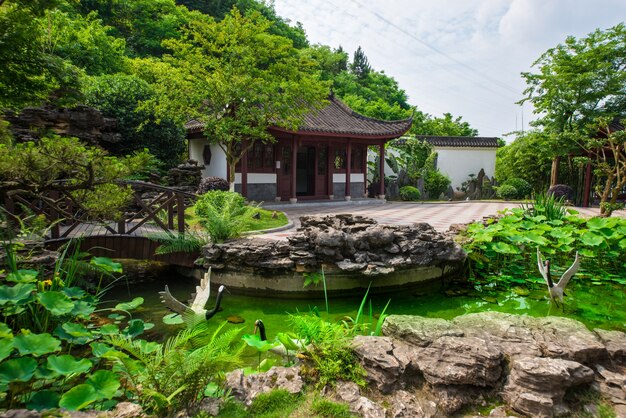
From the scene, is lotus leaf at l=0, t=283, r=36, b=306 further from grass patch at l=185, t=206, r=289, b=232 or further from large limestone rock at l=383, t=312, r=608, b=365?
grass patch at l=185, t=206, r=289, b=232

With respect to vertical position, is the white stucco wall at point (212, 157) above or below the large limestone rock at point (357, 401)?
above

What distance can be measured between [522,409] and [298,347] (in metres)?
1.50

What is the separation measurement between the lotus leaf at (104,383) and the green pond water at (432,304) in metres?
2.25

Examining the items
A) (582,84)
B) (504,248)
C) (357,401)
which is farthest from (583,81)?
(357,401)

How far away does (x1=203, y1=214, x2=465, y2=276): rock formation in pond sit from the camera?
5198 millimetres

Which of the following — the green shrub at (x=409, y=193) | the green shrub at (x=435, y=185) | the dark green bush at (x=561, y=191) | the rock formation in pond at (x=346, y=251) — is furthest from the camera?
the green shrub at (x=435, y=185)

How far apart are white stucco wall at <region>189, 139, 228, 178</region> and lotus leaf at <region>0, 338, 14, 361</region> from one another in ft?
34.9

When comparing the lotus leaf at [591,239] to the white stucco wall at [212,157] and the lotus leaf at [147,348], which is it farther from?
the white stucco wall at [212,157]

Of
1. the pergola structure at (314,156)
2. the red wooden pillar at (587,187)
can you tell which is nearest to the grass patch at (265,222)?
the pergola structure at (314,156)

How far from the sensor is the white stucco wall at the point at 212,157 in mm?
12555

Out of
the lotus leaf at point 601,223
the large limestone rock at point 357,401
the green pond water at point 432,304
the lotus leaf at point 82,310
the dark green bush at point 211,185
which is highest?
the dark green bush at point 211,185

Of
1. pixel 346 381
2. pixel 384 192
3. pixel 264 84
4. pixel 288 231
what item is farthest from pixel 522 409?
pixel 384 192

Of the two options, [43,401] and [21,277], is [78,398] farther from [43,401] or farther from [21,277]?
[21,277]

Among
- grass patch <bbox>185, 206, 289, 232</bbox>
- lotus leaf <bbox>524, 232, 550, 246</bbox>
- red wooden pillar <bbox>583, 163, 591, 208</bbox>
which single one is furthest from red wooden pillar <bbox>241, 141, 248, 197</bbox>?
red wooden pillar <bbox>583, 163, 591, 208</bbox>
